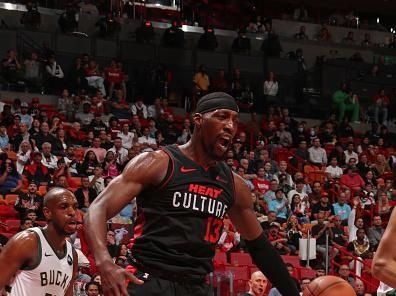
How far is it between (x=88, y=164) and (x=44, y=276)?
32.5 ft

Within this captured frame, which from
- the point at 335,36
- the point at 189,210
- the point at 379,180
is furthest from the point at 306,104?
the point at 189,210

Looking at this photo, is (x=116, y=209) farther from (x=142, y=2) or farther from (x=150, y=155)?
(x=142, y=2)

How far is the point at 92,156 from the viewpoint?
54.0ft

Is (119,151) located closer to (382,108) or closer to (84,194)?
(84,194)

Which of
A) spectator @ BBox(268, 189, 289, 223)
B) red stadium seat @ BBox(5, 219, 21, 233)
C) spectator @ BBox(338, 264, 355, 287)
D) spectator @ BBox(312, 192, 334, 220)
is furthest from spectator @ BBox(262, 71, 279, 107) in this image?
red stadium seat @ BBox(5, 219, 21, 233)

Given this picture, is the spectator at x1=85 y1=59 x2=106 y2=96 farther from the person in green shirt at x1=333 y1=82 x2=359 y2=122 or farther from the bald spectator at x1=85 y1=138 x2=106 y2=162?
the person in green shirt at x1=333 y1=82 x2=359 y2=122

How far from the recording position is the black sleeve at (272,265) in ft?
16.3

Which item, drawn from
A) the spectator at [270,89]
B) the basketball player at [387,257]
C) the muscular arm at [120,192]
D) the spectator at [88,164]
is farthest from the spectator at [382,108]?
the basketball player at [387,257]

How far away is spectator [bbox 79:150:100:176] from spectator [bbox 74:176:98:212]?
1.01m

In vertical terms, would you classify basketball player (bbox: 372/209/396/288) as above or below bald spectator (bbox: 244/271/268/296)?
above

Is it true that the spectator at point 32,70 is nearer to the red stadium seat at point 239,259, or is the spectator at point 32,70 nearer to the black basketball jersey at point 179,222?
the red stadium seat at point 239,259

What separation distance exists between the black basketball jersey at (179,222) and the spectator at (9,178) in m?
10.6

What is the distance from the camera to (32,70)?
21688mm

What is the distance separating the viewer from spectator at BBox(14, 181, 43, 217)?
14016 mm
